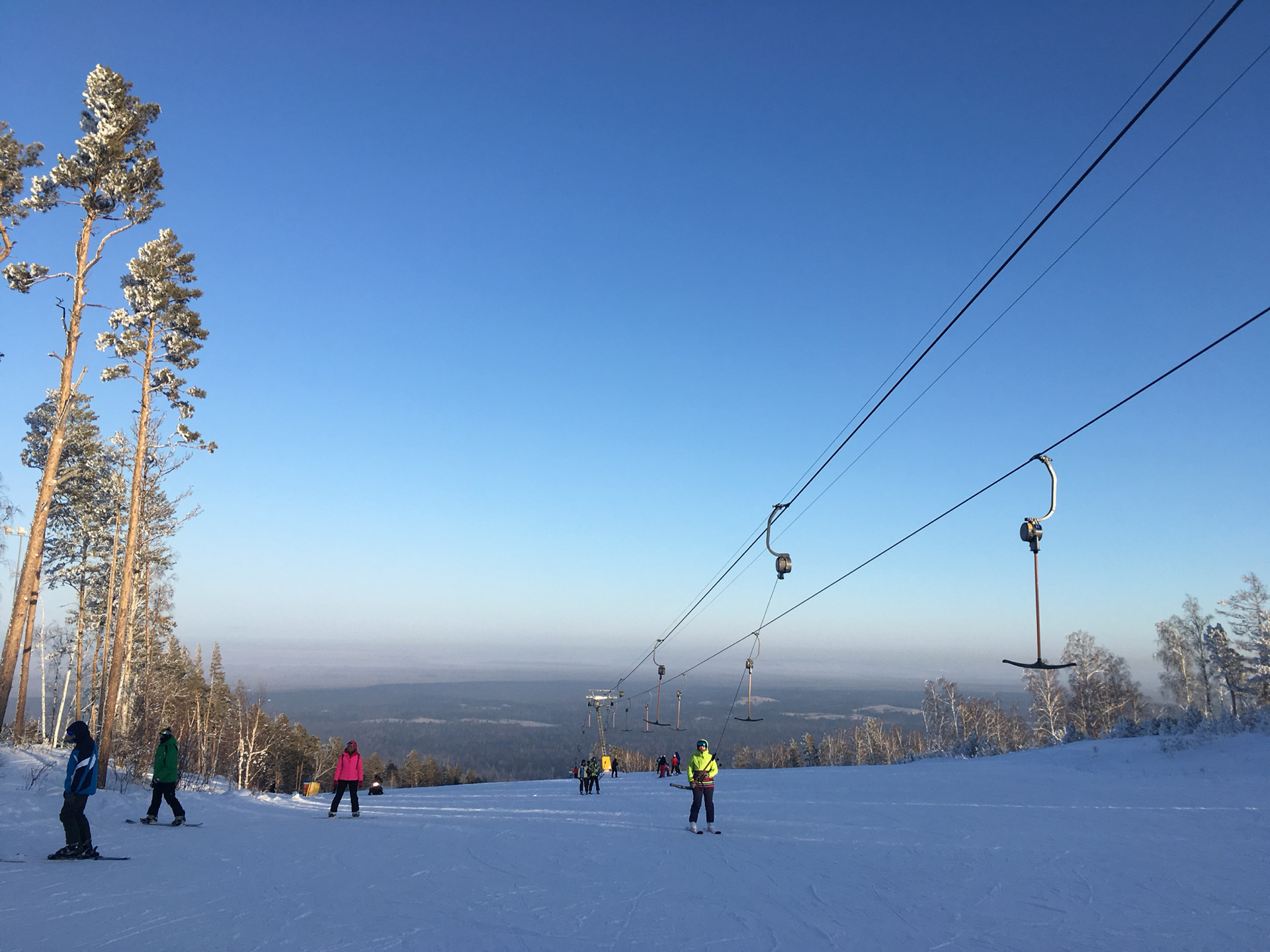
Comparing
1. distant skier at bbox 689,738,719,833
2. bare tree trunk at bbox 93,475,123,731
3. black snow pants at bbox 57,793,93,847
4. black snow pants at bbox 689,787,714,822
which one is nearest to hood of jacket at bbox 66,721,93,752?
black snow pants at bbox 57,793,93,847

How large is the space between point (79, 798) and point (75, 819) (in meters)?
0.32

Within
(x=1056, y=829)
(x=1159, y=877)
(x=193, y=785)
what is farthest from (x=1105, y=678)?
(x=193, y=785)

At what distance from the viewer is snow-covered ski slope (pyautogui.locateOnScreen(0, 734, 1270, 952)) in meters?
7.54

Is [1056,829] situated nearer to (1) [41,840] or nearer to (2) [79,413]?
(1) [41,840]

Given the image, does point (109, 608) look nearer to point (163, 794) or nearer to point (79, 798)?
point (163, 794)

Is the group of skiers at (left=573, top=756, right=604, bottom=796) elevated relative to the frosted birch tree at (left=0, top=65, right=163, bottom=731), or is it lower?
lower

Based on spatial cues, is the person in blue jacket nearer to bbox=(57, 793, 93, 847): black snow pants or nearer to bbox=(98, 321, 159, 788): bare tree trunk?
bbox=(57, 793, 93, 847): black snow pants

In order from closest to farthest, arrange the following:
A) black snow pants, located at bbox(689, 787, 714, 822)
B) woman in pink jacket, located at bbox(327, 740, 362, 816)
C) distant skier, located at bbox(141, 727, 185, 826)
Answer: distant skier, located at bbox(141, 727, 185, 826), black snow pants, located at bbox(689, 787, 714, 822), woman in pink jacket, located at bbox(327, 740, 362, 816)

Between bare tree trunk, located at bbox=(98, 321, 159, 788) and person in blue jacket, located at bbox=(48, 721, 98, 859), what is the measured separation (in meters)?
10.9

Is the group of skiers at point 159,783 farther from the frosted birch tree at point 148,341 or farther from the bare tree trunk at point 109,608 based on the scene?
the bare tree trunk at point 109,608

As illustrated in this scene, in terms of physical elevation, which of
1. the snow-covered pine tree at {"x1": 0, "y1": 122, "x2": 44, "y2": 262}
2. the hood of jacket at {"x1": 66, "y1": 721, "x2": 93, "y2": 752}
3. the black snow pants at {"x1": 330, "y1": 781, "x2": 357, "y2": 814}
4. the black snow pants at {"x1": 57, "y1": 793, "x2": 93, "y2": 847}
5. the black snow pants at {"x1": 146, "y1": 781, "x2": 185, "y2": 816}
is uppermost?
the snow-covered pine tree at {"x1": 0, "y1": 122, "x2": 44, "y2": 262}

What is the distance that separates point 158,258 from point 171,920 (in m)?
22.3

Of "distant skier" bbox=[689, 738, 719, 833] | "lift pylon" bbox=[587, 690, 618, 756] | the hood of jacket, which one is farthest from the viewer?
"lift pylon" bbox=[587, 690, 618, 756]

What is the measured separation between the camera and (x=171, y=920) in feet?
24.5
